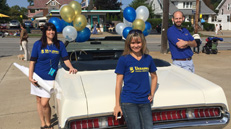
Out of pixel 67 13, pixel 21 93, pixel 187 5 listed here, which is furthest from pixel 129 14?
pixel 187 5

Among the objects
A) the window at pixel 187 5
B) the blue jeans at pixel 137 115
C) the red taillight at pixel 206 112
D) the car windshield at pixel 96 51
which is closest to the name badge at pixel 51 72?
the car windshield at pixel 96 51

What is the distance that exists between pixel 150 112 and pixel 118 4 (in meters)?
61.8

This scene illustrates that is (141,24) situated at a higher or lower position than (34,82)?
higher

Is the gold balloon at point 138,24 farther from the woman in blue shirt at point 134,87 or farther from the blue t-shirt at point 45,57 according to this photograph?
the woman in blue shirt at point 134,87

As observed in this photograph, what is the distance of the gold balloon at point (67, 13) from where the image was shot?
459 centimetres

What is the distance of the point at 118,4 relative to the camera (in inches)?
2437

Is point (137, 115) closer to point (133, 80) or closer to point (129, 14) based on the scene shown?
point (133, 80)

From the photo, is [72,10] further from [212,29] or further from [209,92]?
[212,29]

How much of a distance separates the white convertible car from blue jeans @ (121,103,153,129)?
5.1 inches

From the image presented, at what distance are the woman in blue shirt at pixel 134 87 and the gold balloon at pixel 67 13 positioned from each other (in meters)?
2.62

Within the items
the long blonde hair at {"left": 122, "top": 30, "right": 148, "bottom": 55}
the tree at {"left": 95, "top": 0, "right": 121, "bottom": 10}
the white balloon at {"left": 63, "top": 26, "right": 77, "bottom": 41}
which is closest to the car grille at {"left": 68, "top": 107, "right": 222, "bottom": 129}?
the long blonde hair at {"left": 122, "top": 30, "right": 148, "bottom": 55}

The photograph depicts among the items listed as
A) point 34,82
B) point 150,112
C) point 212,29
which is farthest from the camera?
point 212,29

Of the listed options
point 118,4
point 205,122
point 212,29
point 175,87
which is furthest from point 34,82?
point 118,4

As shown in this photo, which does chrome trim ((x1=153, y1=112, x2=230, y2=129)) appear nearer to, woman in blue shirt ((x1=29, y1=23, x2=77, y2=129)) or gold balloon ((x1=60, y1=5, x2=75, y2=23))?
woman in blue shirt ((x1=29, y1=23, x2=77, y2=129))
